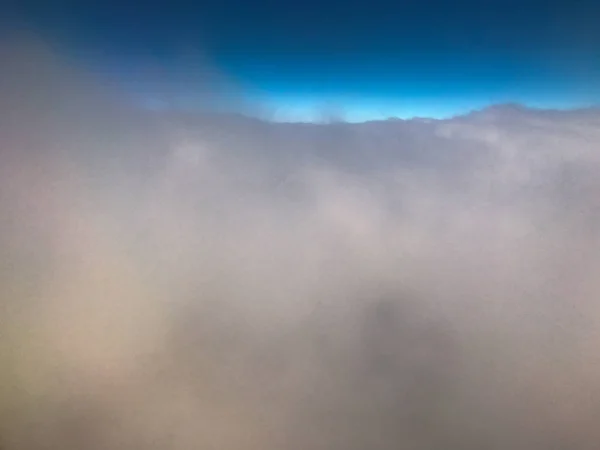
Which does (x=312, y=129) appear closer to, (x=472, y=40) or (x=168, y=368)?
(x=472, y=40)

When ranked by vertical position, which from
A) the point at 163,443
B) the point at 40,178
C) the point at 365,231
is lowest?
the point at 163,443

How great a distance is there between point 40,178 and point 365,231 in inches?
43.3

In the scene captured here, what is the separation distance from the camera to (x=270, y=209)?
162 centimetres

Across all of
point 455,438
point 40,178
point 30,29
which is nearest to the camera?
point 30,29

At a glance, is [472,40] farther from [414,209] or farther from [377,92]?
[414,209]

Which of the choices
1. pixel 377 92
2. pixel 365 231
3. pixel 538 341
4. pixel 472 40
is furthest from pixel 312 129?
pixel 538 341

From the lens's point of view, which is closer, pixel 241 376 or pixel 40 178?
pixel 40 178

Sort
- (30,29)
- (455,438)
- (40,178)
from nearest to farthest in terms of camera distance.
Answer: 1. (30,29)
2. (40,178)
3. (455,438)

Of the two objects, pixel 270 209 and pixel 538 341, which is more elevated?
pixel 270 209

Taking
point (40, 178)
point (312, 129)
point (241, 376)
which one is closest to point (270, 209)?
point (312, 129)

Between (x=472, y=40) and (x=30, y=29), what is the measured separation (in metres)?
1.37

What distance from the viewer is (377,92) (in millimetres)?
1585

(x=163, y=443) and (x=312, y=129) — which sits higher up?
(x=312, y=129)

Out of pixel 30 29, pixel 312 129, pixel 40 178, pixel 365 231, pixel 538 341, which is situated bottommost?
pixel 538 341
